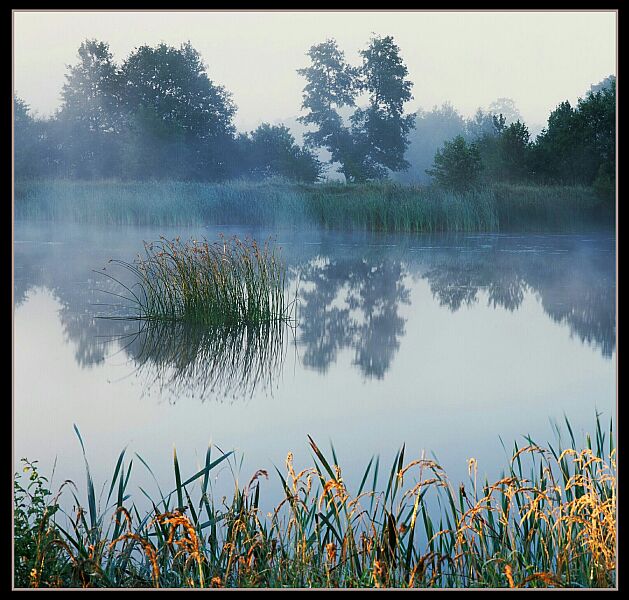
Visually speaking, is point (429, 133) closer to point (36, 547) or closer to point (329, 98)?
point (329, 98)

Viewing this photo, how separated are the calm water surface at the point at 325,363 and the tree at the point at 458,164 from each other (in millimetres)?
889

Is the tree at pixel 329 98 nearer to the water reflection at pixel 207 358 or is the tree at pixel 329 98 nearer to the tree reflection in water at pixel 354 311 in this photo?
the tree reflection in water at pixel 354 311

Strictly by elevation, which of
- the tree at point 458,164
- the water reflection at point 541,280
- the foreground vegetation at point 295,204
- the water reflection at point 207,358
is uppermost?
the tree at point 458,164

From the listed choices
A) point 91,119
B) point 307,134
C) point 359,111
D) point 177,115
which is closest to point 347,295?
point 307,134

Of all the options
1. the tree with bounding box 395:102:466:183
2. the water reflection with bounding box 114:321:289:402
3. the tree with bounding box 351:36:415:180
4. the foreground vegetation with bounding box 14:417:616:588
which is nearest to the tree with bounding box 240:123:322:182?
the tree with bounding box 351:36:415:180

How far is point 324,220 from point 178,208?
131cm

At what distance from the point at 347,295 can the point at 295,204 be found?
93 centimetres

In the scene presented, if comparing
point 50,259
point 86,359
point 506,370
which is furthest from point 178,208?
point 506,370

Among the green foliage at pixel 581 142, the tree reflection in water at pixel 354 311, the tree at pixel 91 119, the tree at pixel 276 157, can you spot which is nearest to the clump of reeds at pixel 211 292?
the tree reflection in water at pixel 354 311

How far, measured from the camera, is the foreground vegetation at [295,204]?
21.8 ft

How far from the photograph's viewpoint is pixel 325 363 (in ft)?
16.1

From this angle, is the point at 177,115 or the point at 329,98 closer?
the point at 329,98

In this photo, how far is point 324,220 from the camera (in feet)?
24.7
